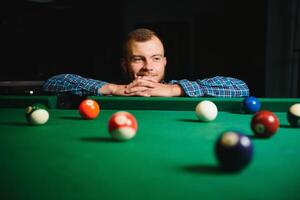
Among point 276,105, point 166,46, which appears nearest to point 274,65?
point 166,46

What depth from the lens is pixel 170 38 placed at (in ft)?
22.6

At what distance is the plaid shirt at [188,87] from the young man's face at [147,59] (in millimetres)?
351

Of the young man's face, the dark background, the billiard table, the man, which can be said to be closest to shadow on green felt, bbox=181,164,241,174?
the billiard table

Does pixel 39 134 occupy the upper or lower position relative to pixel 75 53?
lower

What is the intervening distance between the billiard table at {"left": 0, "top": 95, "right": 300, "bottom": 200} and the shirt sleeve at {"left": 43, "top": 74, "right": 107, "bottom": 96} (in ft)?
2.70

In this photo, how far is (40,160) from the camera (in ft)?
3.78

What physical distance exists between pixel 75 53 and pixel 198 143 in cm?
639

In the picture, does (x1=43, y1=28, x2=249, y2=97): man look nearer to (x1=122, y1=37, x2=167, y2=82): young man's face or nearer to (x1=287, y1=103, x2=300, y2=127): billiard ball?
(x1=122, y1=37, x2=167, y2=82): young man's face

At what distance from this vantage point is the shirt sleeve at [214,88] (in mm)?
2799

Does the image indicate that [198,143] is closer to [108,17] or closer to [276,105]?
[276,105]

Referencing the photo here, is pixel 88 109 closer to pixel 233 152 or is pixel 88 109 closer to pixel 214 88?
pixel 233 152

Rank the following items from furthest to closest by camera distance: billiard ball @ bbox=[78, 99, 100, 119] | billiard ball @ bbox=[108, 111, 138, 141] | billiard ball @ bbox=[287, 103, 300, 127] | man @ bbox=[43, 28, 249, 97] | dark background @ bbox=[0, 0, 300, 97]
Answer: dark background @ bbox=[0, 0, 300, 97]
man @ bbox=[43, 28, 249, 97]
billiard ball @ bbox=[78, 99, 100, 119]
billiard ball @ bbox=[287, 103, 300, 127]
billiard ball @ bbox=[108, 111, 138, 141]

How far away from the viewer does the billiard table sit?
0.85m

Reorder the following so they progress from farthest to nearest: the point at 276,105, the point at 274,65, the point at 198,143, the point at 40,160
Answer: the point at 274,65, the point at 276,105, the point at 198,143, the point at 40,160
